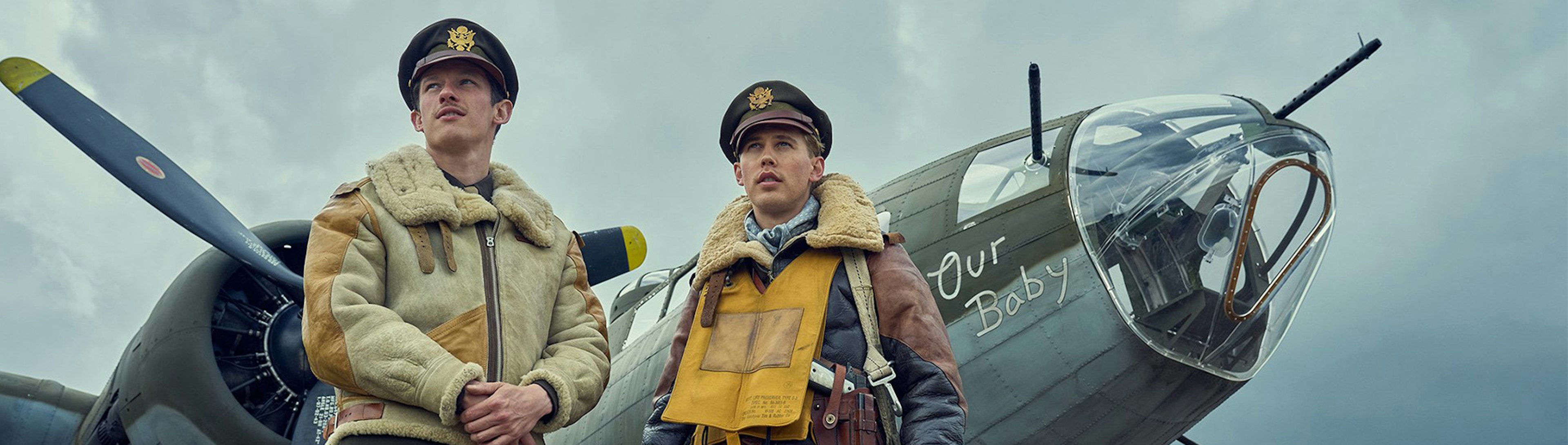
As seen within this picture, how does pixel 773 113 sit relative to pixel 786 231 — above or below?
above

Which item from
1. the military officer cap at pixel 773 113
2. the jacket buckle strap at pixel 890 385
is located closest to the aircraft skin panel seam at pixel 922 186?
the military officer cap at pixel 773 113

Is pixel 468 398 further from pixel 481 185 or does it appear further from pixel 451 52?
pixel 451 52

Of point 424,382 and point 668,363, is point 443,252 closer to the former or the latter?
point 424,382

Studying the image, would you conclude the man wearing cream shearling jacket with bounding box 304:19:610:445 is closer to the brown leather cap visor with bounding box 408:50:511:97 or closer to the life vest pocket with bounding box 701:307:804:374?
the brown leather cap visor with bounding box 408:50:511:97

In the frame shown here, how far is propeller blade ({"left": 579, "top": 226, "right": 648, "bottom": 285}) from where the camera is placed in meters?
8.47

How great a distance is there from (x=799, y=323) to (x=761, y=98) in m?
0.91

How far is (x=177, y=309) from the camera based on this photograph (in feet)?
24.6

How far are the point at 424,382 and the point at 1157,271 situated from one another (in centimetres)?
346

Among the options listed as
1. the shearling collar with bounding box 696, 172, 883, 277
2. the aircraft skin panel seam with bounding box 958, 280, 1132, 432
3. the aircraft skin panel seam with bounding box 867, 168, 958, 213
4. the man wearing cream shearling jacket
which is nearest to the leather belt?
the man wearing cream shearling jacket

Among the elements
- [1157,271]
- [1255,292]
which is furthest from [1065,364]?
[1255,292]

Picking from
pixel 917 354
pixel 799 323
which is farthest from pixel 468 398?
pixel 917 354

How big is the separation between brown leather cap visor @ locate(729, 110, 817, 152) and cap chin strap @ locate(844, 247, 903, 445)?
1.69 feet

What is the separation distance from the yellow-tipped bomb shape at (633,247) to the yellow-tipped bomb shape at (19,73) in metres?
3.93

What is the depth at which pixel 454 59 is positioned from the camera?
3.76m
